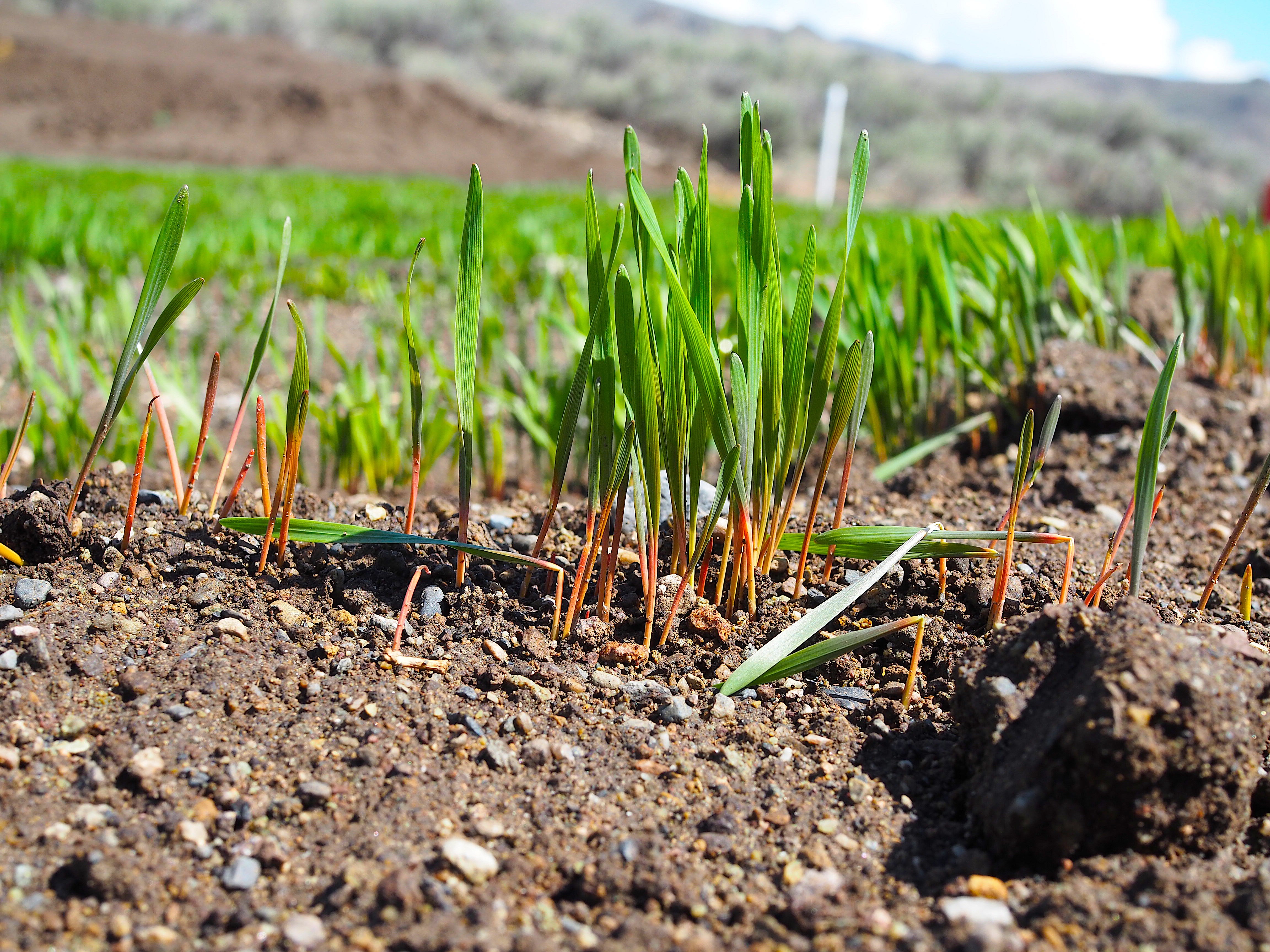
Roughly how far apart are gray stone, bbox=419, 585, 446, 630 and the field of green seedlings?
0.44 m

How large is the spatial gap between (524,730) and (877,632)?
1.26 ft

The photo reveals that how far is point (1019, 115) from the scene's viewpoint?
115 ft

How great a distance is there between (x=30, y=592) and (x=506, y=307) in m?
2.78

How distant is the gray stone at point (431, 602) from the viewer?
1.13 metres

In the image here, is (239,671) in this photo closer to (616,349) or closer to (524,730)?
(524,730)

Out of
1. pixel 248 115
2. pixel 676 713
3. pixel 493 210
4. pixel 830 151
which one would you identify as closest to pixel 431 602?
pixel 676 713

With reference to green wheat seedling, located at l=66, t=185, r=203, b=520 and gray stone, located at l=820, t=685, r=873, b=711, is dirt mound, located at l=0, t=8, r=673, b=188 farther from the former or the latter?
gray stone, located at l=820, t=685, r=873, b=711

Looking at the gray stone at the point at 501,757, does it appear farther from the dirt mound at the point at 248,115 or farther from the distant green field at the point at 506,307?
the dirt mound at the point at 248,115

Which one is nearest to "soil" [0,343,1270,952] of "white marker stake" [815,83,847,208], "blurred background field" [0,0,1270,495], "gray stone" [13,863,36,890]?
"gray stone" [13,863,36,890]

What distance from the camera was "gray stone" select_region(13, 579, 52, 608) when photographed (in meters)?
1.07

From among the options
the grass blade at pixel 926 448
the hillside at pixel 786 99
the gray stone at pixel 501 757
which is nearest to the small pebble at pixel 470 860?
the gray stone at pixel 501 757

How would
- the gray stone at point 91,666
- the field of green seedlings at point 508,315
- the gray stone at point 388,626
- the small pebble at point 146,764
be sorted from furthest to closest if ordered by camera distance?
the field of green seedlings at point 508,315, the gray stone at point 388,626, the gray stone at point 91,666, the small pebble at point 146,764

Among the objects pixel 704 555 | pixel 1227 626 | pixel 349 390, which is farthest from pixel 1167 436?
pixel 349 390

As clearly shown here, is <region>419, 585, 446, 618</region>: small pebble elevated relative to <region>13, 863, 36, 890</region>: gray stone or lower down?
elevated
